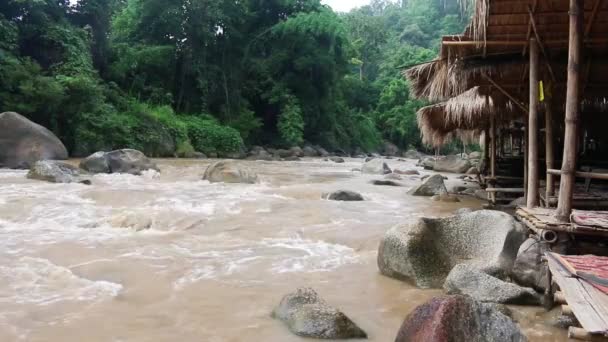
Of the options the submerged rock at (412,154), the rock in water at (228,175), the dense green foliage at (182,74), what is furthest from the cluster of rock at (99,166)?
the submerged rock at (412,154)

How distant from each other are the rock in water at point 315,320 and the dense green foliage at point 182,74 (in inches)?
582

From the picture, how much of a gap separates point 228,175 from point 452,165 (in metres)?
12.2

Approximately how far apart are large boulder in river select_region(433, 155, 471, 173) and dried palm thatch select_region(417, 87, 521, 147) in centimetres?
743

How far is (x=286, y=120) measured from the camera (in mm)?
26625

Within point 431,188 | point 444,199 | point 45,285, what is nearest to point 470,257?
point 45,285

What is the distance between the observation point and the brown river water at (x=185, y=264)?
11.9ft

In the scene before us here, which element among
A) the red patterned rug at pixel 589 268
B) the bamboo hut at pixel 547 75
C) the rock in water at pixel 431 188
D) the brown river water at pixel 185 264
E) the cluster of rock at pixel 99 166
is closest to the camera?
the red patterned rug at pixel 589 268

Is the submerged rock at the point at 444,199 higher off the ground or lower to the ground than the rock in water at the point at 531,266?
lower

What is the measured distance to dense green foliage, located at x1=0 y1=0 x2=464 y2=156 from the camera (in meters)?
17.1

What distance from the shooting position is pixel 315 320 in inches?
136

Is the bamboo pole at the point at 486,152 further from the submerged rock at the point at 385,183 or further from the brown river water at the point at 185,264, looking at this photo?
the brown river water at the point at 185,264

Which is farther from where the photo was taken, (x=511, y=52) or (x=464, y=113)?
(x=464, y=113)

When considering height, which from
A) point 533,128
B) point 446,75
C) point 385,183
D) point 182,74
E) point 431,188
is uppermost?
point 182,74

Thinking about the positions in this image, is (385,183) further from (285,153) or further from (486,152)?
(285,153)
